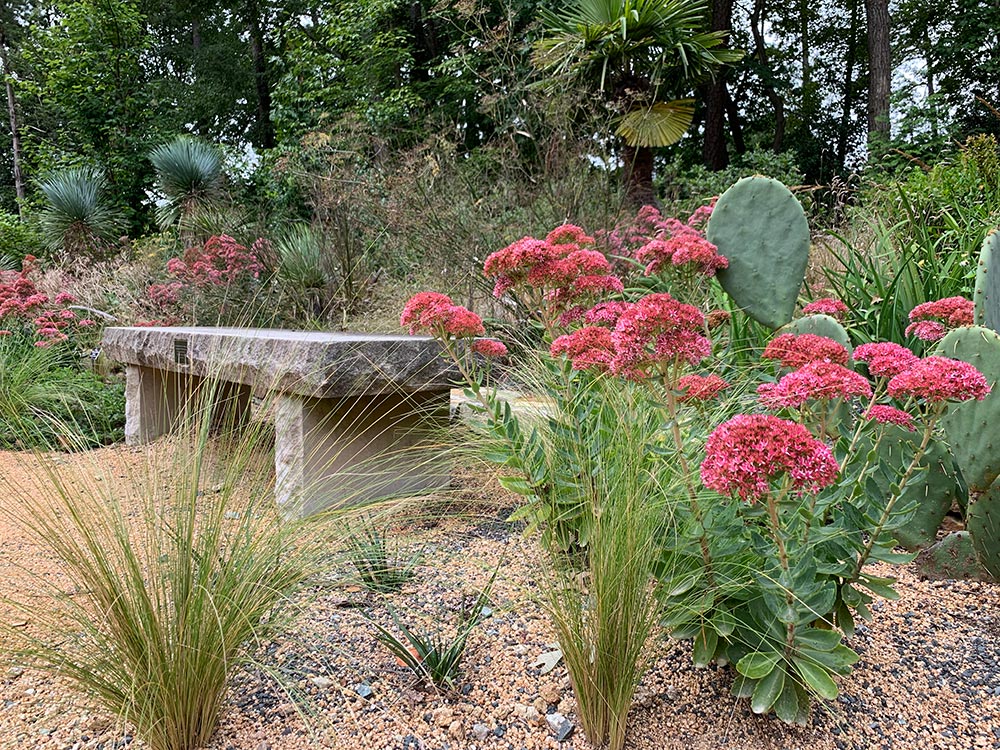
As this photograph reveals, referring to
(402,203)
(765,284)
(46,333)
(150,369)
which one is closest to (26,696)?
(765,284)

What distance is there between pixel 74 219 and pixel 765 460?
494 inches

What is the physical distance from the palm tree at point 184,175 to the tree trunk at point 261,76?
4.69m

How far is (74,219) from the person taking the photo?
10.9 metres

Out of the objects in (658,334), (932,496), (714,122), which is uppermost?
(714,122)

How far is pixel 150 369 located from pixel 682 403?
3.58 meters

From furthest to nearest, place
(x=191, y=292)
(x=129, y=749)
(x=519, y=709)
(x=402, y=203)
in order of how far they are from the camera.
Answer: (x=191, y=292), (x=402, y=203), (x=519, y=709), (x=129, y=749)

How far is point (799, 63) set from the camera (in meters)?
16.2

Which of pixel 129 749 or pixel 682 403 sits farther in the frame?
pixel 682 403

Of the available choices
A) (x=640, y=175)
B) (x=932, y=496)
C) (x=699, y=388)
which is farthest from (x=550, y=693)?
(x=640, y=175)

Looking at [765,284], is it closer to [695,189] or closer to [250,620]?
[250,620]

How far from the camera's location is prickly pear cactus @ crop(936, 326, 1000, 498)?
5.14ft

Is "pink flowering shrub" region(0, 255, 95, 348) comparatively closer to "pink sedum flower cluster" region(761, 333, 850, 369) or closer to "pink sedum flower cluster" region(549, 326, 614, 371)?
"pink sedum flower cluster" region(549, 326, 614, 371)

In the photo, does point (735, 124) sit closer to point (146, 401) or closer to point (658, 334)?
point (146, 401)

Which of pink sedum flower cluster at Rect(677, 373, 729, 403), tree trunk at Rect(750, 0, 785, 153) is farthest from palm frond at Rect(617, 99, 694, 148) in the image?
pink sedum flower cluster at Rect(677, 373, 729, 403)
